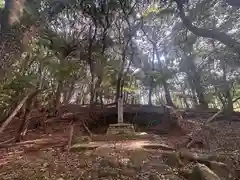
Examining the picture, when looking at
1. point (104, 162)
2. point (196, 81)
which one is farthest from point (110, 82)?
point (104, 162)

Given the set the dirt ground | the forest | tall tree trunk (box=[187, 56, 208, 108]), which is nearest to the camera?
the dirt ground

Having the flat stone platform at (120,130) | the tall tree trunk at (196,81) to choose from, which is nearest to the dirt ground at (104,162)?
the flat stone platform at (120,130)

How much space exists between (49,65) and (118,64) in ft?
14.8

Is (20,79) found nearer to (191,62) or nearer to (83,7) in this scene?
(83,7)

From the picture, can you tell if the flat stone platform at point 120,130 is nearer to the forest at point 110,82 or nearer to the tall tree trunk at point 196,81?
the forest at point 110,82

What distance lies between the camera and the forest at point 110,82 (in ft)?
17.0

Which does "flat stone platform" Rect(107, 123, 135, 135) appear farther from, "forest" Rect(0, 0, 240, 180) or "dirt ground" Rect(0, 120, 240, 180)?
"dirt ground" Rect(0, 120, 240, 180)

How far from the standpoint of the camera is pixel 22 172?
4.71 meters

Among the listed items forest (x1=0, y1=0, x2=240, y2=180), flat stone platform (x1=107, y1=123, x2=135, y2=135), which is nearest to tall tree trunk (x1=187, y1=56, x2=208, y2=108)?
forest (x1=0, y1=0, x2=240, y2=180)

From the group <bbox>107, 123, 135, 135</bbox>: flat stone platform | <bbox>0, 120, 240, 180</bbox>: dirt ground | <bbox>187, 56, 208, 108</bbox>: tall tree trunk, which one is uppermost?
<bbox>187, 56, 208, 108</bbox>: tall tree trunk

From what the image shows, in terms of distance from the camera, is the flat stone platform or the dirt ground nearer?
the dirt ground

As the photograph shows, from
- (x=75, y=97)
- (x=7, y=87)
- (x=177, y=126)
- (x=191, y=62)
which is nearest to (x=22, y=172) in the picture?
(x=7, y=87)

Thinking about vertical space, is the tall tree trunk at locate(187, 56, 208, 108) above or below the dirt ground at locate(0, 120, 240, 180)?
above

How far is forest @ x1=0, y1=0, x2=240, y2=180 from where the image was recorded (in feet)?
17.0
